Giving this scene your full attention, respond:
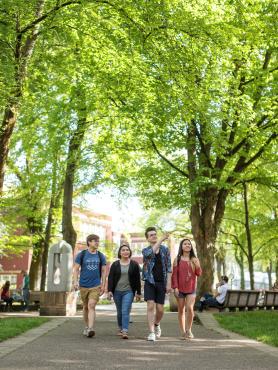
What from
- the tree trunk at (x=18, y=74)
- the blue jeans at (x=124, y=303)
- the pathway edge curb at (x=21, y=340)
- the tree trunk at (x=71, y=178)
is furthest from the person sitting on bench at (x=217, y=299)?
the blue jeans at (x=124, y=303)

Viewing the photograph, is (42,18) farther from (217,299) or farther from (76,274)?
(217,299)

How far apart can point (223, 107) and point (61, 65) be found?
495 cm

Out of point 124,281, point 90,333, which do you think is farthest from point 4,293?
point 124,281

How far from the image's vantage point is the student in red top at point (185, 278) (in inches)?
382

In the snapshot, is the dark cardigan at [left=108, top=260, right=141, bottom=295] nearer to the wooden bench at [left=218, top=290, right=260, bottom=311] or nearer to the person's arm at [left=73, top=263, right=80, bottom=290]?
the person's arm at [left=73, top=263, right=80, bottom=290]

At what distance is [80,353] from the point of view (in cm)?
712

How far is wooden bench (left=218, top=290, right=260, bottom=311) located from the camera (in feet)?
64.7

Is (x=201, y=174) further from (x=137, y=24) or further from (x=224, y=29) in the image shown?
(x=137, y=24)

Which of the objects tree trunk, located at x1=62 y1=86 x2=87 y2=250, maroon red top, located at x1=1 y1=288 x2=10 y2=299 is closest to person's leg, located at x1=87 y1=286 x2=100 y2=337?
tree trunk, located at x1=62 y1=86 x2=87 y2=250

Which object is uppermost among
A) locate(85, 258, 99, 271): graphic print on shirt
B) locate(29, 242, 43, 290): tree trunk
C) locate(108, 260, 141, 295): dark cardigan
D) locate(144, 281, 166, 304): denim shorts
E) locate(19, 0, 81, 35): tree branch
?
locate(19, 0, 81, 35): tree branch

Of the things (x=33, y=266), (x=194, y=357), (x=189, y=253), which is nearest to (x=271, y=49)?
(x=189, y=253)

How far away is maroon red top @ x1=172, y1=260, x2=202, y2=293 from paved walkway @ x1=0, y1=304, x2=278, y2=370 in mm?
855

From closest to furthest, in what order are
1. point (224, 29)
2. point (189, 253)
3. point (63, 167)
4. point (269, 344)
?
point (269, 344)
point (189, 253)
point (224, 29)
point (63, 167)

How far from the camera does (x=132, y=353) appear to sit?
723cm
